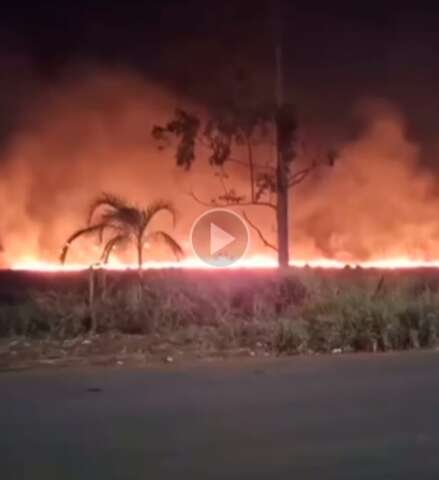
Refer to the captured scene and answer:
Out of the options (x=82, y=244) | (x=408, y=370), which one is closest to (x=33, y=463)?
(x=408, y=370)

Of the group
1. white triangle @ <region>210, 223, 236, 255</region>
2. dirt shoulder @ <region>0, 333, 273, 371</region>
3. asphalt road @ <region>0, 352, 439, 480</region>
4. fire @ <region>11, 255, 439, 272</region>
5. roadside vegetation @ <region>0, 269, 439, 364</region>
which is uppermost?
white triangle @ <region>210, 223, 236, 255</region>

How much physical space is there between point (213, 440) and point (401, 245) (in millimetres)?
20978

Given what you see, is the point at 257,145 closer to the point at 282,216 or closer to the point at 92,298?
the point at 282,216

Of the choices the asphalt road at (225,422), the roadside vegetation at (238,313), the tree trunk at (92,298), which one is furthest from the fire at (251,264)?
the asphalt road at (225,422)

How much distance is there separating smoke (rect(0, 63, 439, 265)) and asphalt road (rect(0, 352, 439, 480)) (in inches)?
614

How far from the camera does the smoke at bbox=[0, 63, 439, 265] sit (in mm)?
27219

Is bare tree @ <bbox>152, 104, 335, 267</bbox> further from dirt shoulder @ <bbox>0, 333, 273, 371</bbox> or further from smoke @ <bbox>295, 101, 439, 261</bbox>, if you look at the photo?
dirt shoulder @ <bbox>0, 333, 273, 371</bbox>

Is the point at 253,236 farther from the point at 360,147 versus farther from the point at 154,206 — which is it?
the point at 154,206

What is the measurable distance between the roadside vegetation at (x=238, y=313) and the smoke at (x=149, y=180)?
8939 mm

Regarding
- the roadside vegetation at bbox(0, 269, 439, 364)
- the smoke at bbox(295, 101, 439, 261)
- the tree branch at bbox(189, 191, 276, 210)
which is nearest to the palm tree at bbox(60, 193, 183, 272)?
the roadside vegetation at bbox(0, 269, 439, 364)

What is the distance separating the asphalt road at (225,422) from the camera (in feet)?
22.8

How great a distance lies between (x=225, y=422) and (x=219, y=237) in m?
16.9

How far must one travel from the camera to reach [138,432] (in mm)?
8039

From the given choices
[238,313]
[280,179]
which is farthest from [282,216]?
[238,313]
